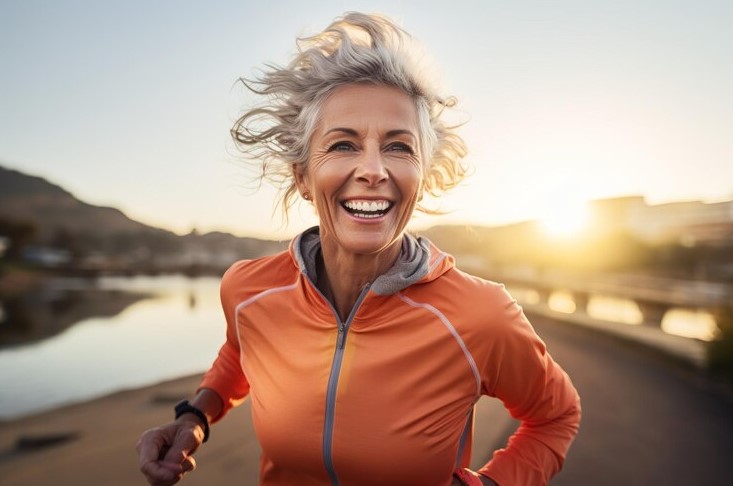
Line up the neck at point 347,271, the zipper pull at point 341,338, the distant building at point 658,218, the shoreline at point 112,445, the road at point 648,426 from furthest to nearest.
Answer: the distant building at point 658,218
the shoreline at point 112,445
the road at point 648,426
the neck at point 347,271
the zipper pull at point 341,338

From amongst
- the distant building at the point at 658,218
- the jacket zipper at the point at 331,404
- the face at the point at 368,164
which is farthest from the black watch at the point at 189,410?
the distant building at the point at 658,218

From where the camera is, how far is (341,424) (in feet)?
4.53

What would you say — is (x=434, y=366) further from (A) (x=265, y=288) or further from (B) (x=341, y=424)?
(A) (x=265, y=288)

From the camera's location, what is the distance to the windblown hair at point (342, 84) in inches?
56.1

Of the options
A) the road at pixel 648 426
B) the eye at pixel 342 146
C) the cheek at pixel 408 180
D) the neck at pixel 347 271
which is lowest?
the road at pixel 648 426

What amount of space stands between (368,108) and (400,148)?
0.14 meters

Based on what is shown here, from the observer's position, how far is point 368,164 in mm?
1362

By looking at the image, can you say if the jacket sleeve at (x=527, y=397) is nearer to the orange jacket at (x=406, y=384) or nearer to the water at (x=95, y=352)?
the orange jacket at (x=406, y=384)

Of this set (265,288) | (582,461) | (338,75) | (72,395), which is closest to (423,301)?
(265,288)

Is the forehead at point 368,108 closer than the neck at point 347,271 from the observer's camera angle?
Yes

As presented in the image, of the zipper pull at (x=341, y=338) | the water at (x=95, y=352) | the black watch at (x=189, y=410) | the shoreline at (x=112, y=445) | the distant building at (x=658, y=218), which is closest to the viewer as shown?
the zipper pull at (x=341, y=338)

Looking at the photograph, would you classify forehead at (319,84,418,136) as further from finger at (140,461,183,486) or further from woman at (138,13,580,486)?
finger at (140,461,183,486)

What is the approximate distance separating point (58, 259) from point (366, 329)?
101664mm

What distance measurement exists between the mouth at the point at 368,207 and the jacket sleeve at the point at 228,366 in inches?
22.2
